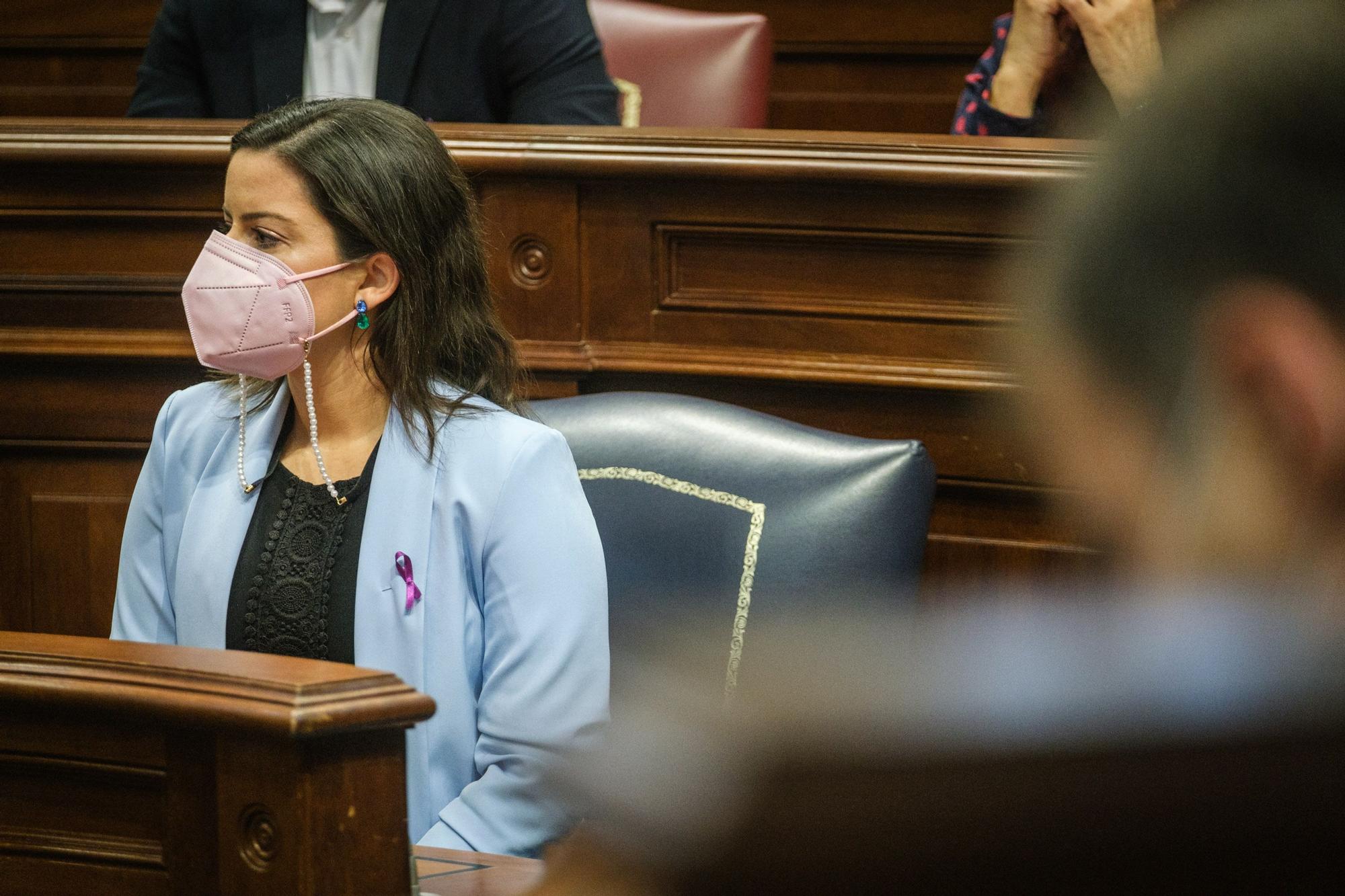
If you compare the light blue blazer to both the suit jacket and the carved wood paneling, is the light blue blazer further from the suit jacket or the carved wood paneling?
the suit jacket

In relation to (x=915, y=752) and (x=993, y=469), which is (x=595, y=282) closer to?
(x=993, y=469)

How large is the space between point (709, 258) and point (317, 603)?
69 centimetres

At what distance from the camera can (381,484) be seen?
1435mm

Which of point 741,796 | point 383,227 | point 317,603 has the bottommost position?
point 317,603

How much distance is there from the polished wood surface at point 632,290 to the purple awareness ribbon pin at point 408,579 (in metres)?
0.48

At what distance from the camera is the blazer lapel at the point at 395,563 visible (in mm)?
1384

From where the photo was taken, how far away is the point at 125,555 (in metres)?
1.56

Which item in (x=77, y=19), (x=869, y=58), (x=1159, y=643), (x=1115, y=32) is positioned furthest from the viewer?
(x=77, y=19)

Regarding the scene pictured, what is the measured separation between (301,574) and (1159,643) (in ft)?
3.97

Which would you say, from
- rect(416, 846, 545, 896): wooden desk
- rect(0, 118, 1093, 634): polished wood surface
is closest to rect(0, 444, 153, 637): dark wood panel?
rect(0, 118, 1093, 634): polished wood surface

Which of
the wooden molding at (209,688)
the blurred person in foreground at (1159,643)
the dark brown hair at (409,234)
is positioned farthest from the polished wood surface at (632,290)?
the blurred person in foreground at (1159,643)

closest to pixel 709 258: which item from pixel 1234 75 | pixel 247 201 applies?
pixel 247 201

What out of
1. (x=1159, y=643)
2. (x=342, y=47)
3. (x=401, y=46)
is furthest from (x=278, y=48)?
(x=1159, y=643)

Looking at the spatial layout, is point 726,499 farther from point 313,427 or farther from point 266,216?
point 266,216
